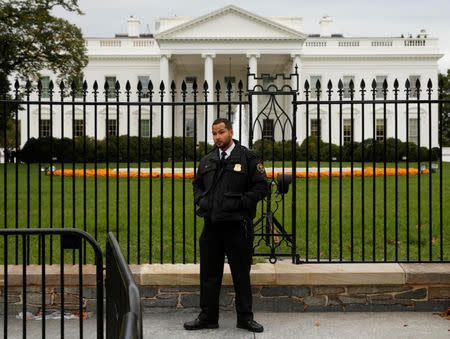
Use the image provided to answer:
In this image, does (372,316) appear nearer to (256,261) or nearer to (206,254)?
(256,261)

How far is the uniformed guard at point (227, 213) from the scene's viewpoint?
5125 millimetres

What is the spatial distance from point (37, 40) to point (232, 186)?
26448mm

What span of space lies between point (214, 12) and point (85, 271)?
48.3m

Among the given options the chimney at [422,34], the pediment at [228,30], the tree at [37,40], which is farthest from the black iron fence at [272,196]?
the chimney at [422,34]

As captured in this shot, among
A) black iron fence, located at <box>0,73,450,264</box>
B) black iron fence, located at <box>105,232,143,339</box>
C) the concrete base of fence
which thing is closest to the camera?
black iron fence, located at <box>105,232,143,339</box>

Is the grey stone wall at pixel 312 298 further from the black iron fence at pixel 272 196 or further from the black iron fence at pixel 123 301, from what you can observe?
the black iron fence at pixel 123 301

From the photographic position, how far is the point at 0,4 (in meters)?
28.1

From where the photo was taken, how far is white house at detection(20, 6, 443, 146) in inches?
2116

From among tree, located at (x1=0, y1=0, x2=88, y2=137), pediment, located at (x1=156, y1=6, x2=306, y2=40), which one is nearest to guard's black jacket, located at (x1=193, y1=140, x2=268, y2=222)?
tree, located at (x1=0, y1=0, x2=88, y2=137)

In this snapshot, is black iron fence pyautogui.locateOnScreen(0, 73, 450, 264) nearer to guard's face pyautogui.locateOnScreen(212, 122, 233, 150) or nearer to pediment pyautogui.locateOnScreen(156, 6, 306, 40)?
guard's face pyautogui.locateOnScreen(212, 122, 233, 150)

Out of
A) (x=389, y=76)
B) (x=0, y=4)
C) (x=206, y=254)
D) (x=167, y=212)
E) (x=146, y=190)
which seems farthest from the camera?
(x=389, y=76)

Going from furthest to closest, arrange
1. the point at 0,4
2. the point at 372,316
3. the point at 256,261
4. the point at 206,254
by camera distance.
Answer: the point at 0,4, the point at 256,261, the point at 372,316, the point at 206,254

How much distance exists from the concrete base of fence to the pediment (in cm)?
4896

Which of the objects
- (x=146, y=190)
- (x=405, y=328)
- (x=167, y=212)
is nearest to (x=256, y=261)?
(x=405, y=328)
